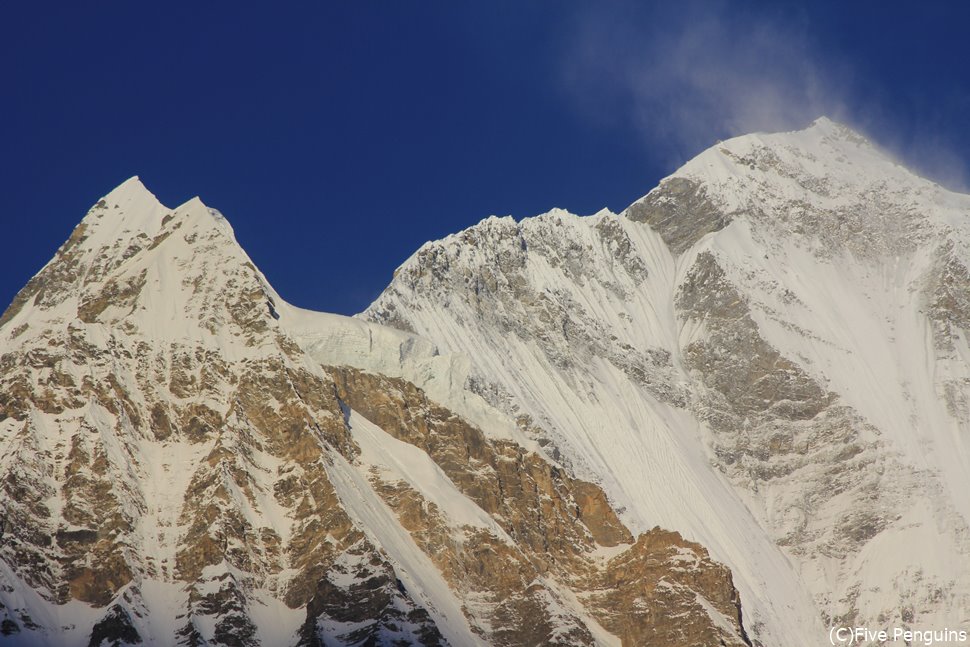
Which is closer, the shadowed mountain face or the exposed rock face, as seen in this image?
the shadowed mountain face

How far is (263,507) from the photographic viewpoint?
171125 millimetres

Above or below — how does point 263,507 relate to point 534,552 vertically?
below

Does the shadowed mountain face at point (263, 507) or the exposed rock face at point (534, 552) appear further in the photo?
the exposed rock face at point (534, 552)

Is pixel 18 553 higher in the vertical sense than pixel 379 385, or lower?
lower

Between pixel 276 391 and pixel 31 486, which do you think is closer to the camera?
pixel 31 486

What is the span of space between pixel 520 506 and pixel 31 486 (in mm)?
45644

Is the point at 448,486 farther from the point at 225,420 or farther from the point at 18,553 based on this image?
the point at 18,553

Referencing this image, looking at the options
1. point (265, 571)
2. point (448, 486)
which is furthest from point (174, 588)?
point (448, 486)

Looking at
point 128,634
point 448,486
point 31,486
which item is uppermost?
point 448,486

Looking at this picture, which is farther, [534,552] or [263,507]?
[534,552]

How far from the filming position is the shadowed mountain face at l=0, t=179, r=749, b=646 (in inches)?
6289

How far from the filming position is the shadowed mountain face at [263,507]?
15975 cm

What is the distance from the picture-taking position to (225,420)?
583 ft

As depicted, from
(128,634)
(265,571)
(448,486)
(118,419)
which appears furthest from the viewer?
(448,486)
